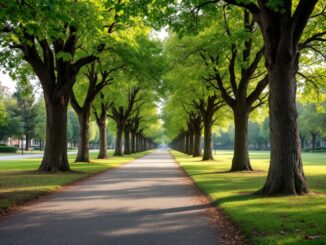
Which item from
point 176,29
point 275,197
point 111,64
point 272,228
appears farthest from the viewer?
point 111,64

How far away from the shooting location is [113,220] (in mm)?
8797

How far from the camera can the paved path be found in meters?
7.08

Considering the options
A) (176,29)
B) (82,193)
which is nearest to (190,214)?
(82,193)

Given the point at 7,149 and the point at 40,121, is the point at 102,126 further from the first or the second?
the point at 40,121

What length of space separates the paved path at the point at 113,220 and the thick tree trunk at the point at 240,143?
10145 mm

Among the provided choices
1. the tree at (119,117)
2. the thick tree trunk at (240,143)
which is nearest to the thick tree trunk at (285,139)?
the thick tree trunk at (240,143)

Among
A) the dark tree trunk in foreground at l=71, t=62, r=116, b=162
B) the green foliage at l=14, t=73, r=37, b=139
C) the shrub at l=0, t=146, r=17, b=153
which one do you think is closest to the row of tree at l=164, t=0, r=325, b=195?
the dark tree trunk in foreground at l=71, t=62, r=116, b=162

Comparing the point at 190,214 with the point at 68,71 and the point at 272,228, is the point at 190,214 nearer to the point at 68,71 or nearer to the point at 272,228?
the point at 272,228

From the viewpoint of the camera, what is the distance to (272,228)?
24.8ft

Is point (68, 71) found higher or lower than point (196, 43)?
lower

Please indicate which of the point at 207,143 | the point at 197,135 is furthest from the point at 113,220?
the point at 197,135

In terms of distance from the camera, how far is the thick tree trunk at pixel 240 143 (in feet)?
76.5

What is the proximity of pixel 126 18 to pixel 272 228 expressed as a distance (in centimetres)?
743

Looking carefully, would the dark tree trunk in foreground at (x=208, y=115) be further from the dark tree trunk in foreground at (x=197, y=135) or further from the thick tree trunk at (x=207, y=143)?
the dark tree trunk in foreground at (x=197, y=135)
